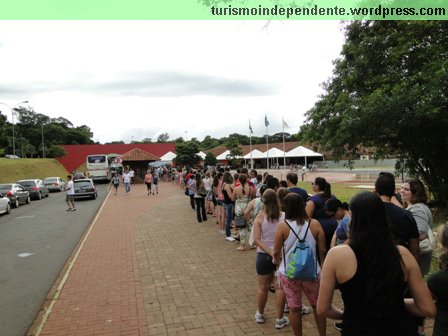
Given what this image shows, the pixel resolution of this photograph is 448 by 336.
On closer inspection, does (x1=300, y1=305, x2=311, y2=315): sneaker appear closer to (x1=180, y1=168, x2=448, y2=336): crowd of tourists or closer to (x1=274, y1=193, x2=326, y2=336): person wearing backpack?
(x1=180, y1=168, x2=448, y2=336): crowd of tourists

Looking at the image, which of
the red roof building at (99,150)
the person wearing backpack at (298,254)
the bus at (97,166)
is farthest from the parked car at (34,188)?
the red roof building at (99,150)

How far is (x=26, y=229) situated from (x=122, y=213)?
3987 mm

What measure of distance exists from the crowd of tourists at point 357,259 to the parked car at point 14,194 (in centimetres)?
1842

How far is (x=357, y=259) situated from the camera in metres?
2.40

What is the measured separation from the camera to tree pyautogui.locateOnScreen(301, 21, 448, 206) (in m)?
11.4

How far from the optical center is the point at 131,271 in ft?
25.7

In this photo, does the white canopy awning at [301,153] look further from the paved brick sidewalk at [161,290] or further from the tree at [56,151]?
the paved brick sidewalk at [161,290]

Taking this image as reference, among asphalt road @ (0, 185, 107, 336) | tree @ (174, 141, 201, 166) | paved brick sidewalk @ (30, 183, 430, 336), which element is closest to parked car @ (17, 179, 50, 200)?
asphalt road @ (0, 185, 107, 336)

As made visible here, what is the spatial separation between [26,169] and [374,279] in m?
52.4

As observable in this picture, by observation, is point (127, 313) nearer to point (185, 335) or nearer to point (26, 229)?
point (185, 335)

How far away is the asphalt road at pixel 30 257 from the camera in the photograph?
6.03 meters

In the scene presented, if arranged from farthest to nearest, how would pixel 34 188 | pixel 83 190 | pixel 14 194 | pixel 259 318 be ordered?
pixel 34 188, pixel 83 190, pixel 14 194, pixel 259 318

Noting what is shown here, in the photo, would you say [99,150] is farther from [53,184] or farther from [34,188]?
[34,188]

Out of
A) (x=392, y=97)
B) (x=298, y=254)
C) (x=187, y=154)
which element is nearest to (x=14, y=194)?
(x=392, y=97)
